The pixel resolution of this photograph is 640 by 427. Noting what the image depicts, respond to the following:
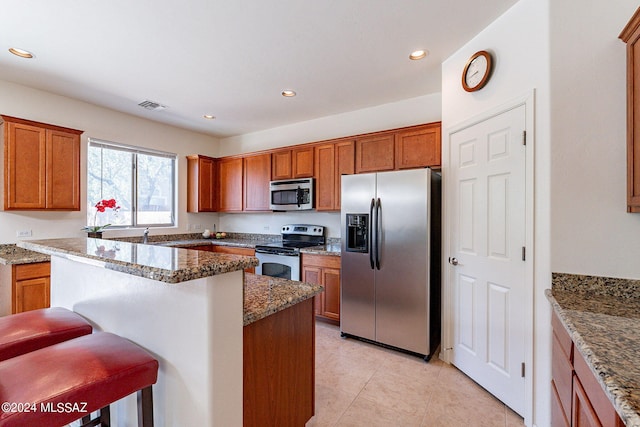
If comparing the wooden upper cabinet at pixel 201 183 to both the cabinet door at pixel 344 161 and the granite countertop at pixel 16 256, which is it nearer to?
the granite countertop at pixel 16 256

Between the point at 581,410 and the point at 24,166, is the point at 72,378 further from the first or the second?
the point at 24,166

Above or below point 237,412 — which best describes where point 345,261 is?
above

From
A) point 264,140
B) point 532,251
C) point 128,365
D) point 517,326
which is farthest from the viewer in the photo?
point 264,140

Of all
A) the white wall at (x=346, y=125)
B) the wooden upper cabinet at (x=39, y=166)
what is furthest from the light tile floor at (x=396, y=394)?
the wooden upper cabinet at (x=39, y=166)

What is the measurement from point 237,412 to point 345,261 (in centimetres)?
206

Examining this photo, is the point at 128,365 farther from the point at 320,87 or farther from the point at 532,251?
the point at 320,87

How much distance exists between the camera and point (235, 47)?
95.7 inches

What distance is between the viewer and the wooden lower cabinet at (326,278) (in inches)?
132

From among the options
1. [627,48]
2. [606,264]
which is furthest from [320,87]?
[606,264]

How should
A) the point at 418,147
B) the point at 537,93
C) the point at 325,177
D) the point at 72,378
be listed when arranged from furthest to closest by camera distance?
the point at 325,177
the point at 418,147
the point at 537,93
the point at 72,378

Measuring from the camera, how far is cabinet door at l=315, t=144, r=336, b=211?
3758 mm

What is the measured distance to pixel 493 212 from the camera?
2.11 meters

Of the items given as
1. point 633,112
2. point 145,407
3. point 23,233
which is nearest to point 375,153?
point 633,112

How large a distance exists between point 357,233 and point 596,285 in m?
1.88
